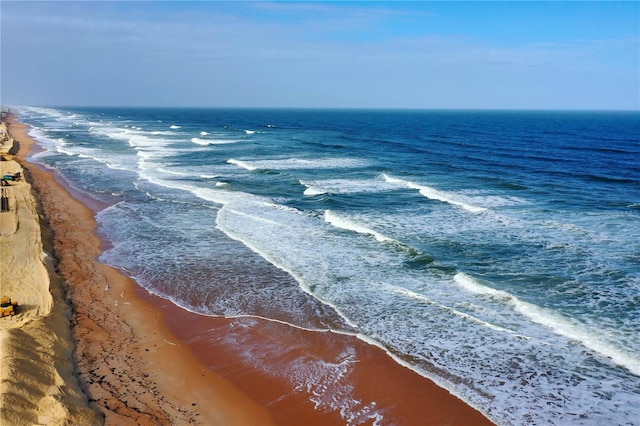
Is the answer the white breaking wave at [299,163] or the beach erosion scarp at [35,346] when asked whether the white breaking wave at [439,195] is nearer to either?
the white breaking wave at [299,163]

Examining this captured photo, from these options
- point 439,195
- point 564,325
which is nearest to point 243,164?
point 439,195

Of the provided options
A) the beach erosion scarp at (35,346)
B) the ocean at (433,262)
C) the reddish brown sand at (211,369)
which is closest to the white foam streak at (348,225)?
the ocean at (433,262)

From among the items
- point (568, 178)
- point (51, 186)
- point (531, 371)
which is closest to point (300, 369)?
point (531, 371)

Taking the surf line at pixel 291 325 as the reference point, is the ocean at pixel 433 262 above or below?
above

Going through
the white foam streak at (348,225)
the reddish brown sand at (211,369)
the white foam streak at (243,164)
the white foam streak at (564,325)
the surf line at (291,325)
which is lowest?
the reddish brown sand at (211,369)

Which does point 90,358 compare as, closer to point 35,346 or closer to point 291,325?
point 35,346

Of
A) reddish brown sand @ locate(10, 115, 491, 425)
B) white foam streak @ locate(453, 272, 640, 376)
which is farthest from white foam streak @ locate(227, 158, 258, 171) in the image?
white foam streak @ locate(453, 272, 640, 376)

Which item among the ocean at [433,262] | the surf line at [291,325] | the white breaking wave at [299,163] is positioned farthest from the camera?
the white breaking wave at [299,163]
